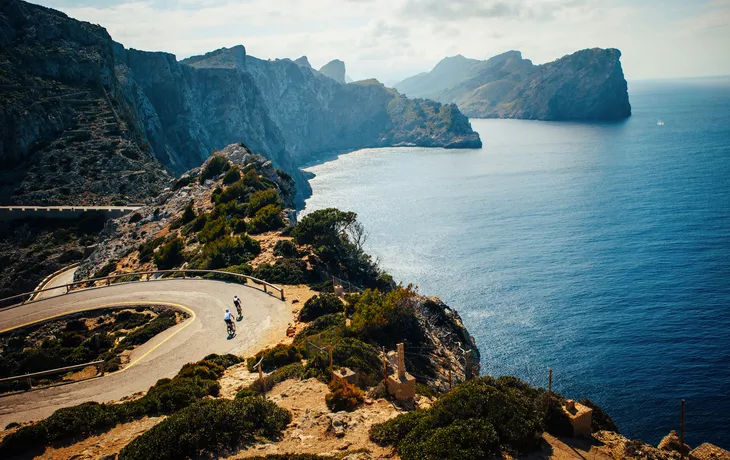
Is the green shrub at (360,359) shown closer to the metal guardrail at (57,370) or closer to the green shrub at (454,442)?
the green shrub at (454,442)

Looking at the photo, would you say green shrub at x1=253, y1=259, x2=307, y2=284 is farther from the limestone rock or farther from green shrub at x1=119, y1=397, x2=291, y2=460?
the limestone rock

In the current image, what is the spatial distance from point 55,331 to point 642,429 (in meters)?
53.7

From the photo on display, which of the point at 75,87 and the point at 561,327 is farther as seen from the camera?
the point at 75,87

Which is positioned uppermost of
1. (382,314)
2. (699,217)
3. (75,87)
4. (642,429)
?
(75,87)

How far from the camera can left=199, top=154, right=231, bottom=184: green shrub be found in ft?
295

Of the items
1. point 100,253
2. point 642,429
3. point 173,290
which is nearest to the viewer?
point 173,290

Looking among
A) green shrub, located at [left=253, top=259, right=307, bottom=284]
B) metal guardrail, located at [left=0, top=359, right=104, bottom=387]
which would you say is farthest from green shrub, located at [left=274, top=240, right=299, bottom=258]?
metal guardrail, located at [left=0, top=359, right=104, bottom=387]

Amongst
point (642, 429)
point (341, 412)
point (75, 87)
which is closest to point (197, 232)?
point (341, 412)

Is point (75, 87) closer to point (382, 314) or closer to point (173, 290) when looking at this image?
point (173, 290)

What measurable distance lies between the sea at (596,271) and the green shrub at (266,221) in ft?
106

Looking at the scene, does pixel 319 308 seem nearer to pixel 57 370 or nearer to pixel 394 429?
pixel 57 370

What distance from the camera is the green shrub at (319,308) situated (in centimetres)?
3572

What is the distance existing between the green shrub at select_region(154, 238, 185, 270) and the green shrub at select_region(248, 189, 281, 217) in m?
11.4

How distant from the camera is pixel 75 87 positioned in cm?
11762
